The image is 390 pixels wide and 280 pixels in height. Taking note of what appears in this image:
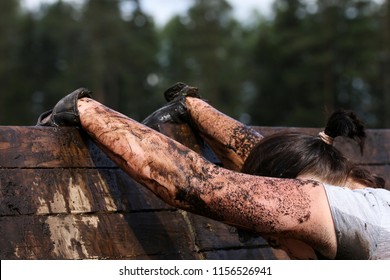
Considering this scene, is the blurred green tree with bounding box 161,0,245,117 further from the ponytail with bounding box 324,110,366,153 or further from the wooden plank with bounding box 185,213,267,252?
the ponytail with bounding box 324,110,366,153

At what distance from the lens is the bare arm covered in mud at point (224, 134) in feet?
10.9

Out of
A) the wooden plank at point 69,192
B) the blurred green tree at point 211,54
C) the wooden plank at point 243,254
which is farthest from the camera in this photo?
the blurred green tree at point 211,54

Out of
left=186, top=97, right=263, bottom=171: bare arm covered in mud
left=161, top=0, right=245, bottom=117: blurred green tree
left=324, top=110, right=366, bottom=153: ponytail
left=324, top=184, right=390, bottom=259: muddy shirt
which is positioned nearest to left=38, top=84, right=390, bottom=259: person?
left=324, top=184, right=390, bottom=259: muddy shirt

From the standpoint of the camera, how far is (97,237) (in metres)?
2.71

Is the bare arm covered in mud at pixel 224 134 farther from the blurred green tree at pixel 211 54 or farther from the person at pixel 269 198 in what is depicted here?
the blurred green tree at pixel 211 54

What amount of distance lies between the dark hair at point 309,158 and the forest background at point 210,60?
31.3 meters

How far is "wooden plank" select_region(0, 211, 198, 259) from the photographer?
2.50m

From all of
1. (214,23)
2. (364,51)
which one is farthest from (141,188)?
(214,23)

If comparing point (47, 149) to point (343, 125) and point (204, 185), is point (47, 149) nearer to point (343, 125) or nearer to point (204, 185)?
point (204, 185)

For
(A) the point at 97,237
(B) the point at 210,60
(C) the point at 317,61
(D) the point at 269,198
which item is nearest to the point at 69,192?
(A) the point at 97,237

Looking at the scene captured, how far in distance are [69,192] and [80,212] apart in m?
0.09

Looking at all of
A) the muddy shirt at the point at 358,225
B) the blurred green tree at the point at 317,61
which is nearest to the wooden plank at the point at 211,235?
the muddy shirt at the point at 358,225
